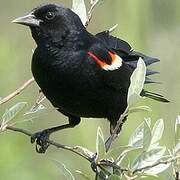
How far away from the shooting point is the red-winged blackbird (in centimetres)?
263

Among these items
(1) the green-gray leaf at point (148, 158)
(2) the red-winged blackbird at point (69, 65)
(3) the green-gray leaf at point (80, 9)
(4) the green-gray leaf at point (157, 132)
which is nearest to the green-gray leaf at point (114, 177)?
(1) the green-gray leaf at point (148, 158)

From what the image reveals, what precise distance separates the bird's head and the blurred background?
624 millimetres

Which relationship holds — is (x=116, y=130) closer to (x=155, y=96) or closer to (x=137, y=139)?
(x=137, y=139)

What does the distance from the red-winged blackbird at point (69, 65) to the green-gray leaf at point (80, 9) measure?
3 cm

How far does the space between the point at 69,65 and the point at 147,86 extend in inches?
30.9

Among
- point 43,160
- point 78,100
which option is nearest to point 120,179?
point 78,100

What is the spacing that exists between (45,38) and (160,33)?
3.67 ft

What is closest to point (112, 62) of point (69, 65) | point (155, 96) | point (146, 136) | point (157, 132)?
point (69, 65)

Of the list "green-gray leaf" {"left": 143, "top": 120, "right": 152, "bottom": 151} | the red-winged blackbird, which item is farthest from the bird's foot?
"green-gray leaf" {"left": 143, "top": 120, "right": 152, "bottom": 151}

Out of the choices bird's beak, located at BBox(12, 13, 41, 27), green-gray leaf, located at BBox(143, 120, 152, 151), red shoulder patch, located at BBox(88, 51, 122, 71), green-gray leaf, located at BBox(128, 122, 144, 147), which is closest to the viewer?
green-gray leaf, located at BBox(143, 120, 152, 151)

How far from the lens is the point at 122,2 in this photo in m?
3.50

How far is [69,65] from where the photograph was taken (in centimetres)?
265

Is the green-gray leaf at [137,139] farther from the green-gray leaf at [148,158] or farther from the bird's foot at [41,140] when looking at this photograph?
the bird's foot at [41,140]

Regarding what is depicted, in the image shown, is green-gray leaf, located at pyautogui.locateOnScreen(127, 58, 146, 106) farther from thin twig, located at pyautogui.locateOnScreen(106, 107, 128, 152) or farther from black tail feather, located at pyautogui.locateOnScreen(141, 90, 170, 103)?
black tail feather, located at pyautogui.locateOnScreen(141, 90, 170, 103)
